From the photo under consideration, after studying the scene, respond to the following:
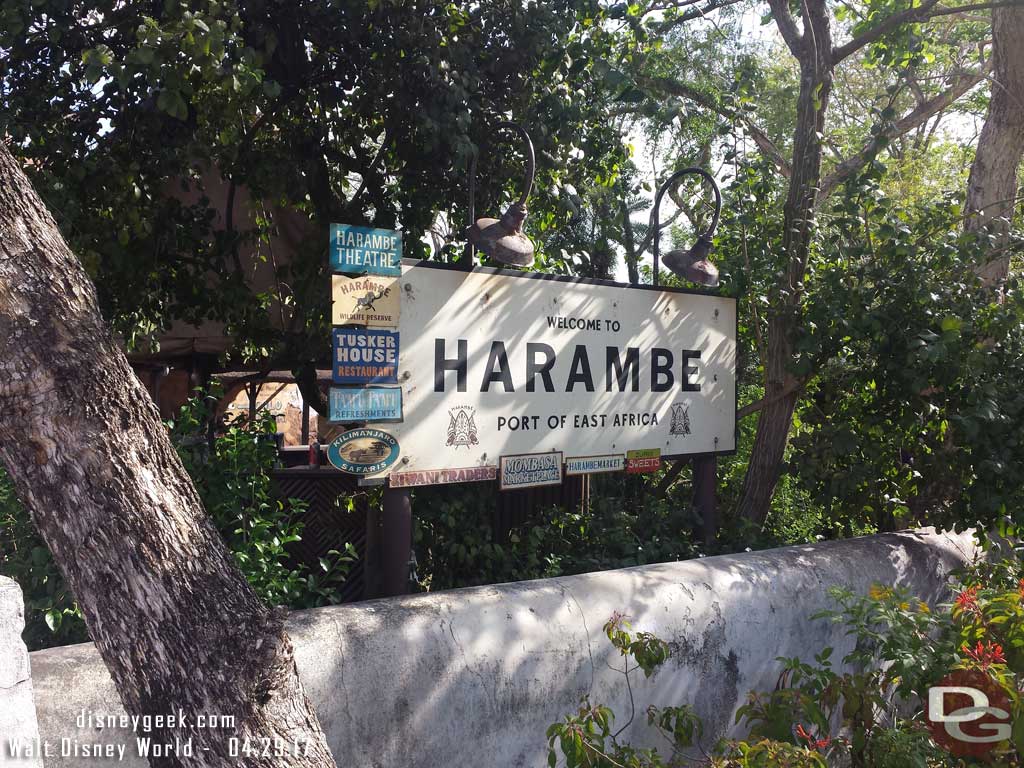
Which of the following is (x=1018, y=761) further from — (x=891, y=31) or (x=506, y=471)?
(x=891, y=31)

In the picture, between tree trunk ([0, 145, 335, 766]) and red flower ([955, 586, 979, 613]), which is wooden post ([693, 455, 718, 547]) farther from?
tree trunk ([0, 145, 335, 766])

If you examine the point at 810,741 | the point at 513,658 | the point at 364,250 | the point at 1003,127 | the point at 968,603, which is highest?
the point at 1003,127

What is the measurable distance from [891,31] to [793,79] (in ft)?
26.6

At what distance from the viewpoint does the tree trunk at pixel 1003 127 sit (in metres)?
6.18

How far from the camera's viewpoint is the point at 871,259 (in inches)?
207

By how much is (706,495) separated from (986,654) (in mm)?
2241

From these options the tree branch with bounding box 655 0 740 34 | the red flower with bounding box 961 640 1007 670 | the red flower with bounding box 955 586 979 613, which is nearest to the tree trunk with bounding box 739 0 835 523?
the tree branch with bounding box 655 0 740 34

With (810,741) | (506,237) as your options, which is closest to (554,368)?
(506,237)

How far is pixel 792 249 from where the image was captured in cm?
541

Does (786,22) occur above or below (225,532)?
above

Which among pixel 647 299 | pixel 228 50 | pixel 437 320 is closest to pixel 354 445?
pixel 437 320

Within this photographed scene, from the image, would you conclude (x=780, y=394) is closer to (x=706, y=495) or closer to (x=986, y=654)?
(x=706, y=495)

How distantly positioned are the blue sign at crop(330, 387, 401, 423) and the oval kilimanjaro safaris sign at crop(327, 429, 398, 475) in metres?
0.07

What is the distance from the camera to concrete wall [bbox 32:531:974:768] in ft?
9.15
